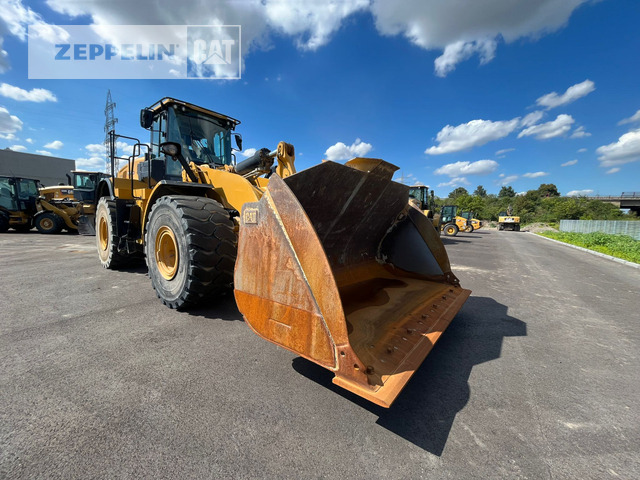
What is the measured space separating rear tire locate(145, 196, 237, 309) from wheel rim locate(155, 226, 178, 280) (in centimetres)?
3

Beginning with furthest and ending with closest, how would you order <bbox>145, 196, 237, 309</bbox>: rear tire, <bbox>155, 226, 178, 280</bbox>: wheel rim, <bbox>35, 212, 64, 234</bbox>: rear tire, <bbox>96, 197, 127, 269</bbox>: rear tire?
<bbox>35, 212, 64, 234</bbox>: rear tire → <bbox>96, 197, 127, 269</bbox>: rear tire → <bbox>155, 226, 178, 280</bbox>: wheel rim → <bbox>145, 196, 237, 309</bbox>: rear tire

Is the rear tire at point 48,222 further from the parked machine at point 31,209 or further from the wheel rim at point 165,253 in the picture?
the wheel rim at point 165,253

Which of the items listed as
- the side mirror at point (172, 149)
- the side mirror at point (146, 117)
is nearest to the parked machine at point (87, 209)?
the side mirror at point (146, 117)

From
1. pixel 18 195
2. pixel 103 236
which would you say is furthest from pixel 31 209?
pixel 103 236

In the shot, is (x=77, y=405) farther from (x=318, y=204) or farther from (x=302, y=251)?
(x=318, y=204)

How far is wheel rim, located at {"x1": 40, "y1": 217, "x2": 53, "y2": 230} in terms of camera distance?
13.8 meters

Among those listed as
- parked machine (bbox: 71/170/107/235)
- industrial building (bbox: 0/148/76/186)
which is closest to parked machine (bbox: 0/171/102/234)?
parked machine (bbox: 71/170/107/235)

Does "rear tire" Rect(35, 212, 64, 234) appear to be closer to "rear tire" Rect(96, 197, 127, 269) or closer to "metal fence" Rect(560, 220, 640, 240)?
"rear tire" Rect(96, 197, 127, 269)

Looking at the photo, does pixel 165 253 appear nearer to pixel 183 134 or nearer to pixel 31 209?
pixel 183 134

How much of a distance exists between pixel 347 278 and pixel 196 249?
1659mm

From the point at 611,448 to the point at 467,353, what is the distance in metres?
1.08

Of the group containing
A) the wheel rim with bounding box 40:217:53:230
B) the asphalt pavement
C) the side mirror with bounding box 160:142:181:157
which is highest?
the side mirror with bounding box 160:142:181:157

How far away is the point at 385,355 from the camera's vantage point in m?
1.78

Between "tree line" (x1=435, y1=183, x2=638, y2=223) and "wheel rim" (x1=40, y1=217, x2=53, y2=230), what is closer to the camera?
"wheel rim" (x1=40, y1=217, x2=53, y2=230)
